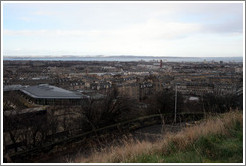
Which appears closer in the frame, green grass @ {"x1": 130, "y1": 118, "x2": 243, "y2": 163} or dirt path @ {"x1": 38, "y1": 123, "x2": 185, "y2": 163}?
green grass @ {"x1": 130, "y1": 118, "x2": 243, "y2": 163}

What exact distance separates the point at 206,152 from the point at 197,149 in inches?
5.8

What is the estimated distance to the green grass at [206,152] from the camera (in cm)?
373

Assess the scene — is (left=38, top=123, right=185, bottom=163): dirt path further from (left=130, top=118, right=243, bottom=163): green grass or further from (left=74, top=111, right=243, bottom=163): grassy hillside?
(left=130, top=118, right=243, bottom=163): green grass

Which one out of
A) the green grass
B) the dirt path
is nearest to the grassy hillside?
the green grass

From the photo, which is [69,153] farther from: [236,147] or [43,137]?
[236,147]

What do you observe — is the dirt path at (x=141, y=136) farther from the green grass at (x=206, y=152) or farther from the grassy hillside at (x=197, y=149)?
the green grass at (x=206, y=152)

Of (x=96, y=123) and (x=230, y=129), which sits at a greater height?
(x=230, y=129)

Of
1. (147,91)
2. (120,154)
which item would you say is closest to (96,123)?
(120,154)

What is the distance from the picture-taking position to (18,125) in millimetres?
9242

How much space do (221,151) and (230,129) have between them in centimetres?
124

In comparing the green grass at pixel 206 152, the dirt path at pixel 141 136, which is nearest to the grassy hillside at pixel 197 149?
the green grass at pixel 206 152

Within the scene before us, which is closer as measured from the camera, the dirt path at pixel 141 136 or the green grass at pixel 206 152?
the green grass at pixel 206 152

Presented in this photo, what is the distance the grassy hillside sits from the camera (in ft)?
12.5

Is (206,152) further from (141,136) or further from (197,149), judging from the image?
(141,136)
